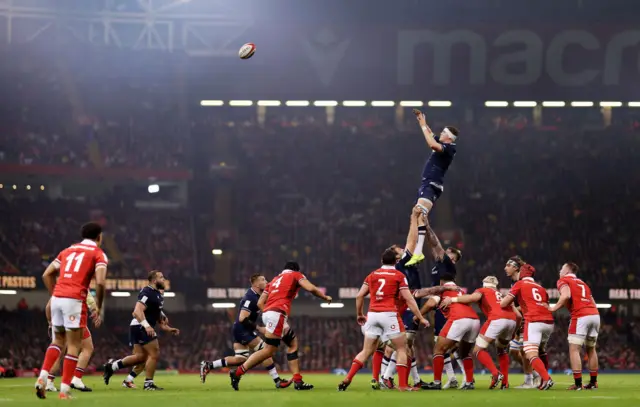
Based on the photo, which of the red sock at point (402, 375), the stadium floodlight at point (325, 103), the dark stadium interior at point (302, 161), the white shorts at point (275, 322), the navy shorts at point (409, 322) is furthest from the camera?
the stadium floodlight at point (325, 103)

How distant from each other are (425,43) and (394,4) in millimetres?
2673

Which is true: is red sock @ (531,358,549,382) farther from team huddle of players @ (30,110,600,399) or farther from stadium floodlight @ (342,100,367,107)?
stadium floodlight @ (342,100,367,107)

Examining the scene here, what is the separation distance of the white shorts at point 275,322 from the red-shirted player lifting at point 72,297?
4912 mm

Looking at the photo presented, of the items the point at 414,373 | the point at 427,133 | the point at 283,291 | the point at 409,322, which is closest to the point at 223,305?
the point at 414,373

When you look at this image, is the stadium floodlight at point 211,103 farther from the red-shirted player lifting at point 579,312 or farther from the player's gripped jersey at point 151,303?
the red-shirted player lifting at point 579,312

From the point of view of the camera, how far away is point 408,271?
20.7 metres

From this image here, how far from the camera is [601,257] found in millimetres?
48969

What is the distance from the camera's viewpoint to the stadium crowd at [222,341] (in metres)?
45.2

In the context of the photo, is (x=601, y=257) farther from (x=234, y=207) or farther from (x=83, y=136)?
(x=83, y=136)

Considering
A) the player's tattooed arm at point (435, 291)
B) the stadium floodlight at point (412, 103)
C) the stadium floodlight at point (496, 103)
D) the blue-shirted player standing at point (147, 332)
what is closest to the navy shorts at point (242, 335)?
the blue-shirted player standing at point (147, 332)

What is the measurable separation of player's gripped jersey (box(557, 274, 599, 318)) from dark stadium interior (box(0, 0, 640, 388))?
25.7 m

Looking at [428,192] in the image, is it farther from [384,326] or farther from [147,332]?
[147,332]

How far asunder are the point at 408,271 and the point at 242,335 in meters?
4.25

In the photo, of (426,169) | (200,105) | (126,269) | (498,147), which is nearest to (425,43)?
(498,147)
